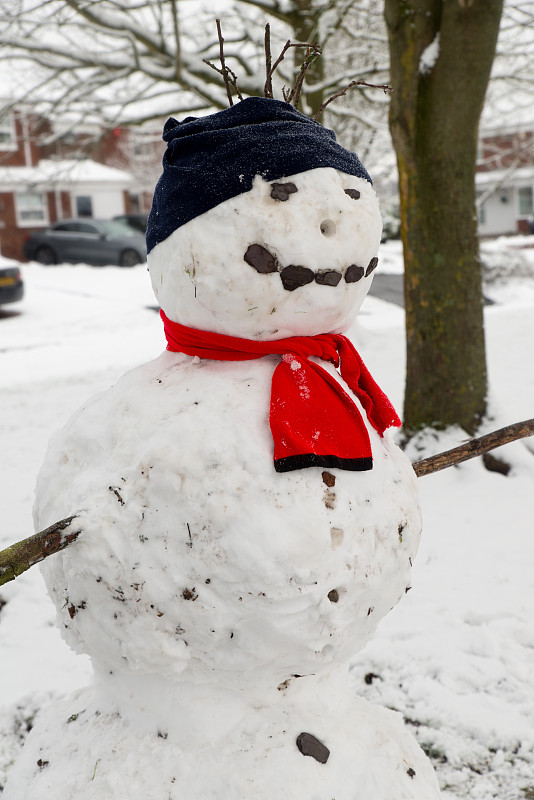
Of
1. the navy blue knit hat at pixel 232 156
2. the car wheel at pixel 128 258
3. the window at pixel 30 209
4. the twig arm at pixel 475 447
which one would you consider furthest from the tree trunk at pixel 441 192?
the window at pixel 30 209

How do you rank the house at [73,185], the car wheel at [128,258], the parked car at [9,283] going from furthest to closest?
the house at [73,185] < the car wheel at [128,258] < the parked car at [9,283]

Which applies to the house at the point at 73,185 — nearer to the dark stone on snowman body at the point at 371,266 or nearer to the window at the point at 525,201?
the window at the point at 525,201

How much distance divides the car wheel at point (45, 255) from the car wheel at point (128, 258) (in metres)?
2.62

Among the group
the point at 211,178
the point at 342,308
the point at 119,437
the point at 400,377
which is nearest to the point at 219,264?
the point at 211,178

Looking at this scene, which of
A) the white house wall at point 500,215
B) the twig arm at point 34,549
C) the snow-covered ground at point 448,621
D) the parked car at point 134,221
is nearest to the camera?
the twig arm at point 34,549

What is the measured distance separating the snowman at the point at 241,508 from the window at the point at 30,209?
25436 mm

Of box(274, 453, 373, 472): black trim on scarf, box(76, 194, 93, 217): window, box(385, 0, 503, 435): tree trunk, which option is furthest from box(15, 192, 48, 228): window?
box(274, 453, 373, 472): black trim on scarf

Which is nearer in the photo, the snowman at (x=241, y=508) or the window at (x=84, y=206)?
the snowman at (x=241, y=508)

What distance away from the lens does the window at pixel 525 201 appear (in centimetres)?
3450

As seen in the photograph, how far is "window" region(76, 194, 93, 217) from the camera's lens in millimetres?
27406

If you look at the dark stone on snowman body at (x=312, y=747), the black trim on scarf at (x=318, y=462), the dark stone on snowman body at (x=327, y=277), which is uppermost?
the dark stone on snowman body at (x=327, y=277)

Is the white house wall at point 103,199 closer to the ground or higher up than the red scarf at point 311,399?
higher up

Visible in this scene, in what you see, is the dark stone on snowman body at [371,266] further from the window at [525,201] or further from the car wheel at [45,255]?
the window at [525,201]

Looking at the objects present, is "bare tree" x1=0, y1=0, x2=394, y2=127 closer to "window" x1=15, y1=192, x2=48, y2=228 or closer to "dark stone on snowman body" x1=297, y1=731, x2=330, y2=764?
"dark stone on snowman body" x1=297, y1=731, x2=330, y2=764
